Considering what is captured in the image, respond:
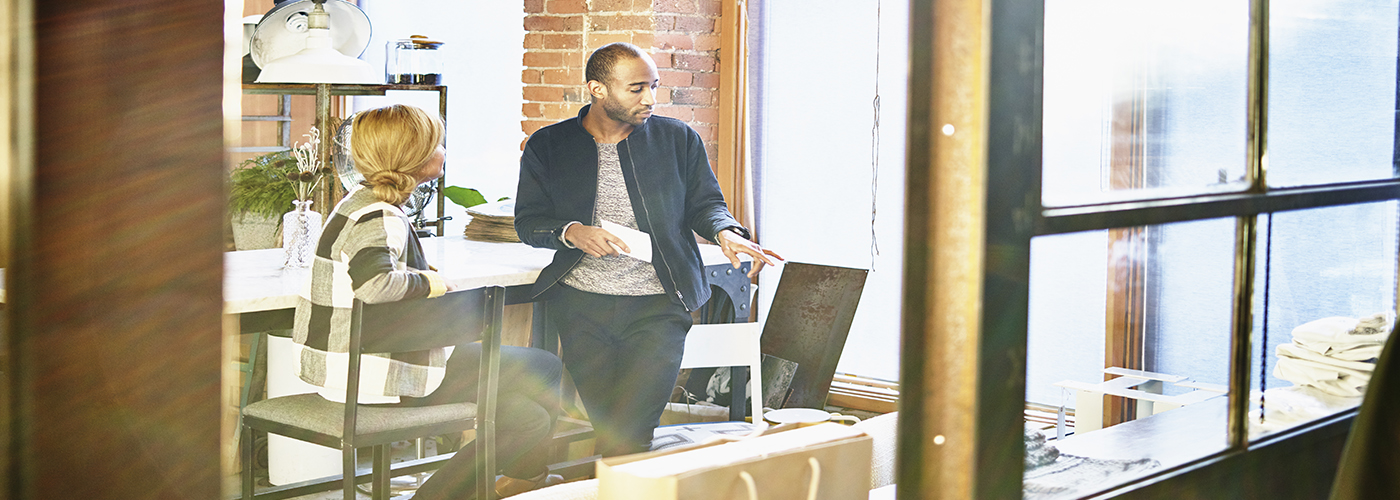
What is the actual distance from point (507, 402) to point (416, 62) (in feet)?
5.82

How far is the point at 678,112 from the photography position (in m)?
4.47

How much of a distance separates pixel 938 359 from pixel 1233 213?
48 cm

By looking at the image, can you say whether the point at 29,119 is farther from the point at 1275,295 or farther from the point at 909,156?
the point at 1275,295

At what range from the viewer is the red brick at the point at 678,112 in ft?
14.6

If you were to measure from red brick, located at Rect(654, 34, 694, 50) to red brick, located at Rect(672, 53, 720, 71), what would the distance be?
0.11 ft

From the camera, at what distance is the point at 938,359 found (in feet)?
2.85

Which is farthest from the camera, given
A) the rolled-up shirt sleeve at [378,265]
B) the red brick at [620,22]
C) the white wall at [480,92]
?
the white wall at [480,92]

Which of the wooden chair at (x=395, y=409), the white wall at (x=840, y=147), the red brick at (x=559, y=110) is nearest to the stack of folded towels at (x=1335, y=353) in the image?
the wooden chair at (x=395, y=409)

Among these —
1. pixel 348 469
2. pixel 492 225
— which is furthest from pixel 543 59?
pixel 348 469

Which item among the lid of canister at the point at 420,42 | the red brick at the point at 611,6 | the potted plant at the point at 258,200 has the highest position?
the red brick at the point at 611,6

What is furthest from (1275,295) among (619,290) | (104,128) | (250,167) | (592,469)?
(250,167)

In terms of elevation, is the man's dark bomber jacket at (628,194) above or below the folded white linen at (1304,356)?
above

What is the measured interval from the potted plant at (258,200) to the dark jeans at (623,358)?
1402mm

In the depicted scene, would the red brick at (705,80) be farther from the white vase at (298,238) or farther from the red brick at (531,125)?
the white vase at (298,238)
